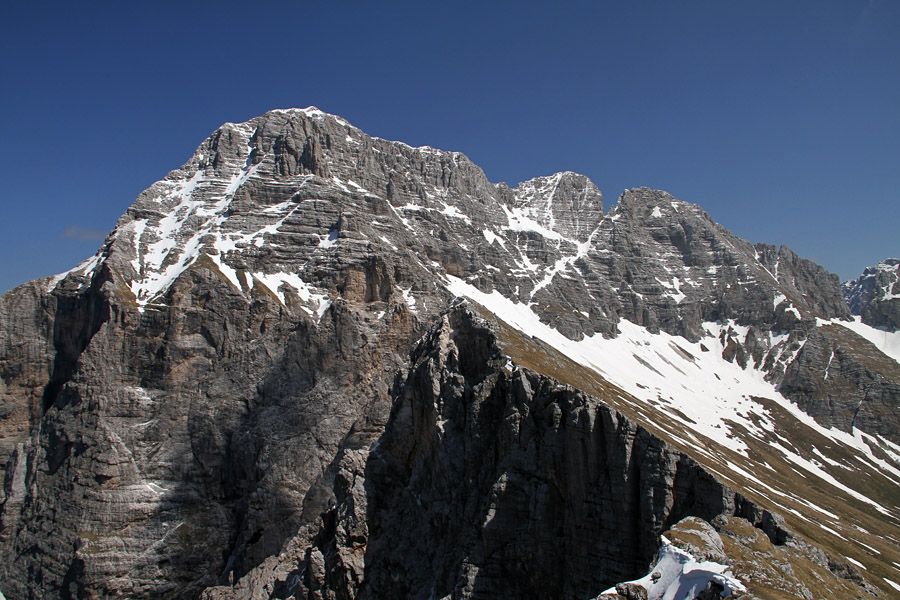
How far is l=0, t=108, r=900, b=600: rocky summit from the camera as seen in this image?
3331 centimetres

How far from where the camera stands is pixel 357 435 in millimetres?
80000

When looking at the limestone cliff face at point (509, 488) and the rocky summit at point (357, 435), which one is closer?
the limestone cliff face at point (509, 488)

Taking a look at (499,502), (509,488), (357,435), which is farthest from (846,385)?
(499,502)

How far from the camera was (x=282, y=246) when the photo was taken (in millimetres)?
150625

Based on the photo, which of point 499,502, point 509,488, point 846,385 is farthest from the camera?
point 846,385

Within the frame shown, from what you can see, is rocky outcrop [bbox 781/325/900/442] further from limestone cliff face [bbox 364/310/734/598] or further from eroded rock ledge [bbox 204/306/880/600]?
limestone cliff face [bbox 364/310/734/598]

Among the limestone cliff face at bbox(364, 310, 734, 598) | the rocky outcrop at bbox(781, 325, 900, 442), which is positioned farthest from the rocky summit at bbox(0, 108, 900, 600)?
the rocky outcrop at bbox(781, 325, 900, 442)

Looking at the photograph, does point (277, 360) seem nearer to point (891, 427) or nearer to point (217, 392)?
point (217, 392)

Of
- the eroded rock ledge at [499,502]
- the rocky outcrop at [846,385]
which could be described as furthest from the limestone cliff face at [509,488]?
the rocky outcrop at [846,385]

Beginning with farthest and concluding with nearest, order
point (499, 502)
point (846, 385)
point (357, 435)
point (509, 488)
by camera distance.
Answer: point (846, 385) → point (357, 435) → point (509, 488) → point (499, 502)

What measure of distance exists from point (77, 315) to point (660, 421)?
450ft

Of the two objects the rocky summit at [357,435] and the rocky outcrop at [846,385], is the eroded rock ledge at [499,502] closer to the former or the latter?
the rocky summit at [357,435]

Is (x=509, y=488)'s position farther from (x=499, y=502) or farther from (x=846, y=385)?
(x=846, y=385)

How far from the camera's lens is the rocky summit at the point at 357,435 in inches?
1312
